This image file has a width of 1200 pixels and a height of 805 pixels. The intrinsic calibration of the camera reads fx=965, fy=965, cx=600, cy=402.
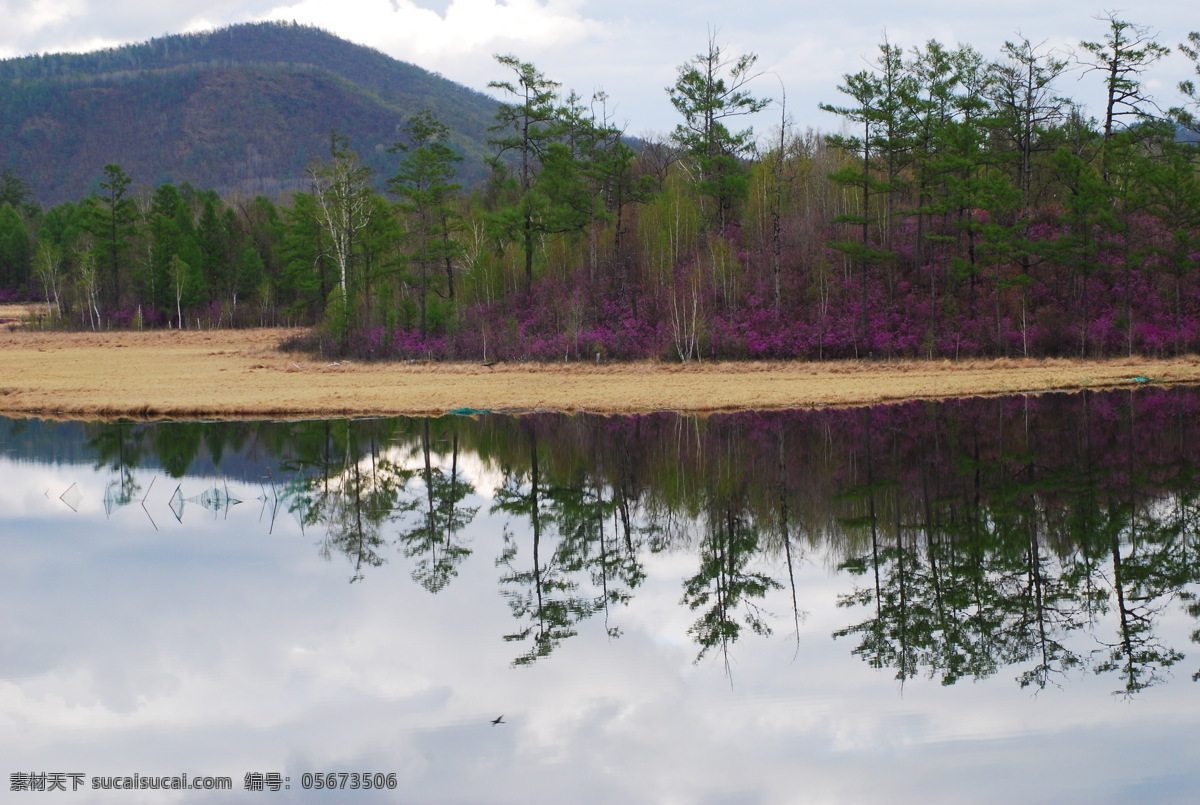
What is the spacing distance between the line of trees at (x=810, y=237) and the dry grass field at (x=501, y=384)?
402 cm

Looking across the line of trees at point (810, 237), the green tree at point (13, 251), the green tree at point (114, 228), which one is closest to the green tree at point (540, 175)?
the line of trees at point (810, 237)

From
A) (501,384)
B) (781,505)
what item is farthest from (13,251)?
(781,505)

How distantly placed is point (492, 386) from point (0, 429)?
17.8 m

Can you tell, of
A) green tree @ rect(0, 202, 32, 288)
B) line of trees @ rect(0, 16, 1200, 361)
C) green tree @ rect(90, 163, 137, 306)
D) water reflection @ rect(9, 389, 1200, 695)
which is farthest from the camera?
green tree @ rect(0, 202, 32, 288)

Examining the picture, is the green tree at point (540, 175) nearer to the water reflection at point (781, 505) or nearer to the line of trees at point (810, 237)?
the line of trees at point (810, 237)

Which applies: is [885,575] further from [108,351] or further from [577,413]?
[108,351]

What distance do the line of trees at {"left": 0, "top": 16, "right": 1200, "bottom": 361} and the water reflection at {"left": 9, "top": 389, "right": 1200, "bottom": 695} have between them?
1773cm

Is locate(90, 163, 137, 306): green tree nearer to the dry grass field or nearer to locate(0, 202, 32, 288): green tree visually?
locate(0, 202, 32, 288): green tree

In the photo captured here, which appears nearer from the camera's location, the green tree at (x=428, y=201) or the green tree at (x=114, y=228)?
the green tree at (x=428, y=201)

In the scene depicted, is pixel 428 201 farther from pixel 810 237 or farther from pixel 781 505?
pixel 781 505

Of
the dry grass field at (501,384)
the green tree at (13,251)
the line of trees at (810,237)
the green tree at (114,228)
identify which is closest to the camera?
the dry grass field at (501,384)

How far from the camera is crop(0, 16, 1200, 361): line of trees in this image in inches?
1822

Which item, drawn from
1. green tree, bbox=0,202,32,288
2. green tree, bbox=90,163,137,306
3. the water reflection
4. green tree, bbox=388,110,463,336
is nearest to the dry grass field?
the water reflection

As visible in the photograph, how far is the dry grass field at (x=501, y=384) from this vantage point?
34.0 meters
